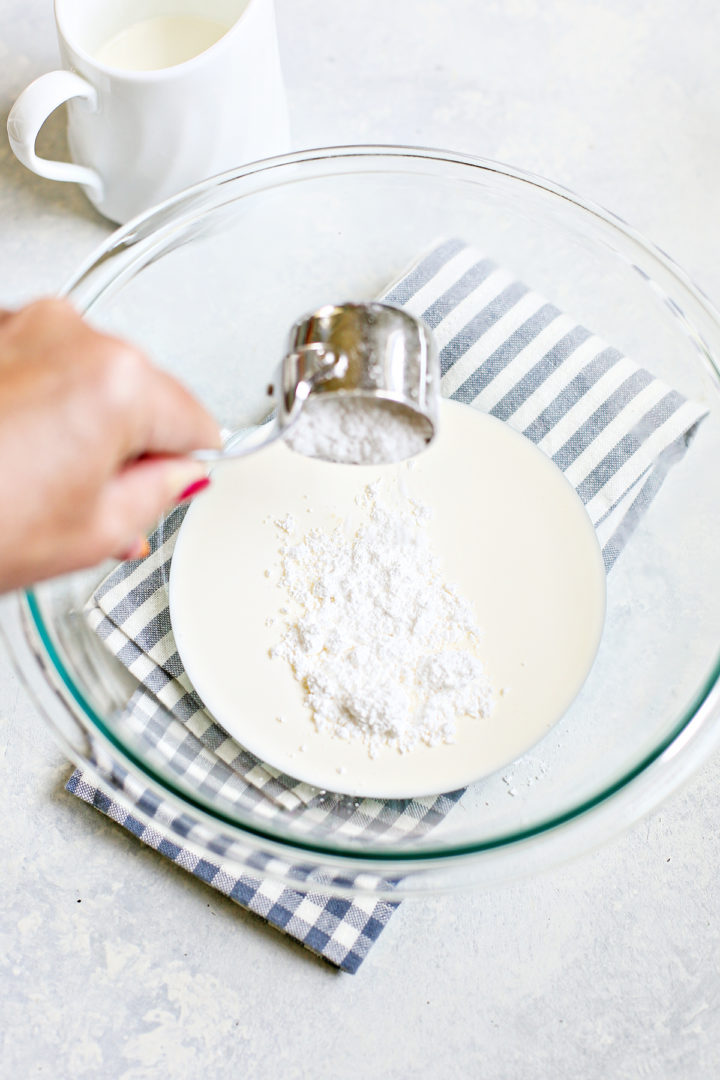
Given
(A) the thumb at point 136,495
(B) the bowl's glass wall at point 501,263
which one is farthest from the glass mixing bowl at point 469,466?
(A) the thumb at point 136,495

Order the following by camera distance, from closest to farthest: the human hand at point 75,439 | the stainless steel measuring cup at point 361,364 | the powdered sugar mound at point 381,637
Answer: the human hand at point 75,439 < the stainless steel measuring cup at point 361,364 < the powdered sugar mound at point 381,637

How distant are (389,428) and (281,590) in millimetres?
215

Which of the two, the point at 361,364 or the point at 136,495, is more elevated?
the point at 361,364

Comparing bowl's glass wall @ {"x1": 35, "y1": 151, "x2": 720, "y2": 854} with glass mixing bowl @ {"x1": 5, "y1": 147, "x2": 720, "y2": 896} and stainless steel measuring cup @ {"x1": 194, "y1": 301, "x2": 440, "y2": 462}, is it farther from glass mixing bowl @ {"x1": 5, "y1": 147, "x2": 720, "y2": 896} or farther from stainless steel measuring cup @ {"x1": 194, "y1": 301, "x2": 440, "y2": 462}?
stainless steel measuring cup @ {"x1": 194, "y1": 301, "x2": 440, "y2": 462}

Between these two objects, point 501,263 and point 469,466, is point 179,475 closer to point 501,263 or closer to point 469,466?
point 469,466

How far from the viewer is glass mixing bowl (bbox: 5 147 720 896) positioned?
29.8 inches

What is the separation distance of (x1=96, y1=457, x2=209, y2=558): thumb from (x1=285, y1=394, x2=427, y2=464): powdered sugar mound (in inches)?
6.1

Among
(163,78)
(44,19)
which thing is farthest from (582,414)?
(44,19)

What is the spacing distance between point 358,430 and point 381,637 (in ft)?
0.66

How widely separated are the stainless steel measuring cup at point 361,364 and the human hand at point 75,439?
121 mm

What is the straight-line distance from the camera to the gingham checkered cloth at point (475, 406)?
2.57ft

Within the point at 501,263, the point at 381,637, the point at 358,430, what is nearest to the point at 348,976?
the point at 381,637

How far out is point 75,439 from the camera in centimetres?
52

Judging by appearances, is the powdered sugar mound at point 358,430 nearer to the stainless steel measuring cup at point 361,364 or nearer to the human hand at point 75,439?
the stainless steel measuring cup at point 361,364
